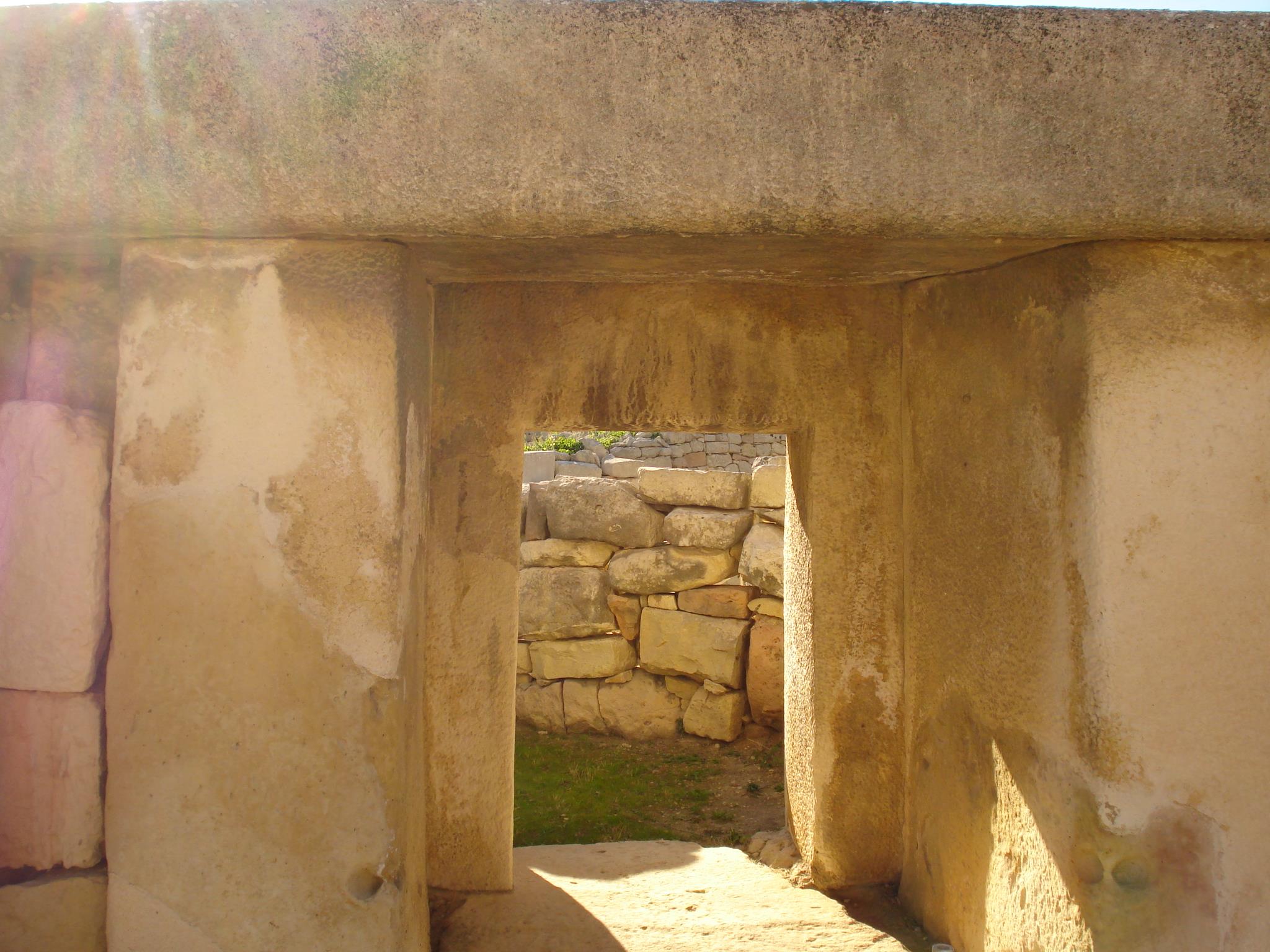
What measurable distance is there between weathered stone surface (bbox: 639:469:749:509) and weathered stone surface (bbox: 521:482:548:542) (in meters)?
0.62

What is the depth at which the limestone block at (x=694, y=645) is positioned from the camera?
5.57m

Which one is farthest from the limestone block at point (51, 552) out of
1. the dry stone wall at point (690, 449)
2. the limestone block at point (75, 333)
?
the dry stone wall at point (690, 449)

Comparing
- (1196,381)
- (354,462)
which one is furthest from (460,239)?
(1196,381)

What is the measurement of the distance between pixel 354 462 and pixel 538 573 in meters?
4.12

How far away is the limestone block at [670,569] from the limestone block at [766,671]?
391 millimetres

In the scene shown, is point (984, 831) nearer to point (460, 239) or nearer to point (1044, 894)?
point (1044, 894)

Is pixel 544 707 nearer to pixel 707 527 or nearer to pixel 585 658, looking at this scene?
pixel 585 658

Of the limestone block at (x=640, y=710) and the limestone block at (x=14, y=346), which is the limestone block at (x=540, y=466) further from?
the limestone block at (x=14, y=346)

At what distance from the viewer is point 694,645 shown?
565 cm

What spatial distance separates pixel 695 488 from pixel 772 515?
50 cm

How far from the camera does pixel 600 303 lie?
2.84m

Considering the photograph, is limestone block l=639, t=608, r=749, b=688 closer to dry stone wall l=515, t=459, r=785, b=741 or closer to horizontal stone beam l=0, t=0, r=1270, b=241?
dry stone wall l=515, t=459, r=785, b=741

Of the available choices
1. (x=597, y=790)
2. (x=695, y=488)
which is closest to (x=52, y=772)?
(x=597, y=790)

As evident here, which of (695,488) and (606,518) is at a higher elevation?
(695,488)
